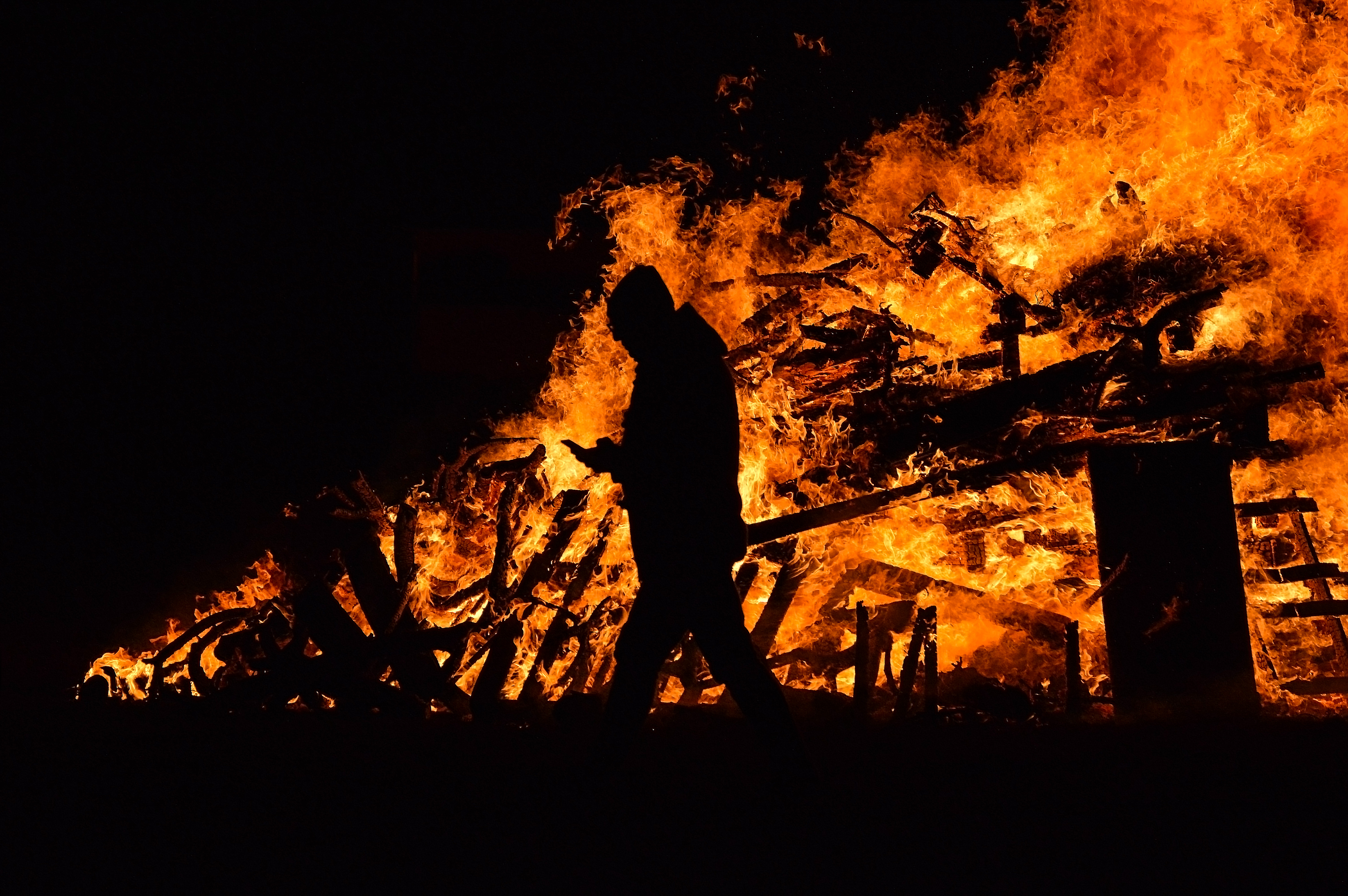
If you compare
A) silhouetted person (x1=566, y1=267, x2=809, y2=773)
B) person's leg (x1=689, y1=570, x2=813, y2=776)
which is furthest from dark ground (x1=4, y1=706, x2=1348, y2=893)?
silhouetted person (x1=566, y1=267, x2=809, y2=773)

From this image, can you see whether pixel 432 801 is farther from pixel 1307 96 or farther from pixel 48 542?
pixel 48 542

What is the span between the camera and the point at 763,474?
6.84 metres

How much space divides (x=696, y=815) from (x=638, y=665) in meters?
0.56

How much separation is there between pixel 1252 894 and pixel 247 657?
654 cm

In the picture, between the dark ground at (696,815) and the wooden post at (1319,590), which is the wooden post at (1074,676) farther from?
the wooden post at (1319,590)

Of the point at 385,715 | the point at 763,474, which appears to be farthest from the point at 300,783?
the point at 763,474

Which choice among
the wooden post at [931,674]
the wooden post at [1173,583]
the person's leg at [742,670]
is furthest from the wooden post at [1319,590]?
the person's leg at [742,670]

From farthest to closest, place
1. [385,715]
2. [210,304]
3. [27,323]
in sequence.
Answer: [210,304], [27,323], [385,715]

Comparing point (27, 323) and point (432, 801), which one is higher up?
point (27, 323)

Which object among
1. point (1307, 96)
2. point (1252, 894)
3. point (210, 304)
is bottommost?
point (1252, 894)

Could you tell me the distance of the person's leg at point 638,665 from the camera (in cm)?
326

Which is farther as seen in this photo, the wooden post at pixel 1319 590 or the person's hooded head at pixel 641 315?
the wooden post at pixel 1319 590

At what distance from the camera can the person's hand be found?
3.38 meters

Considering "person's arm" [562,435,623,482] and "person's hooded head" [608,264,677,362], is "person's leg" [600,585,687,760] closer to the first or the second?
"person's arm" [562,435,623,482]
